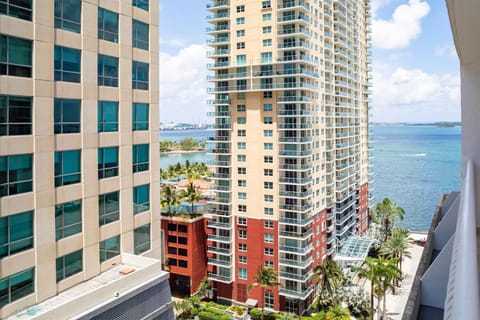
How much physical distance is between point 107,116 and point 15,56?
2.48 meters

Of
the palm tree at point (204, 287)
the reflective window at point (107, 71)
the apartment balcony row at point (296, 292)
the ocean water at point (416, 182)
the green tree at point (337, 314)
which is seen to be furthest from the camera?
the ocean water at point (416, 182)

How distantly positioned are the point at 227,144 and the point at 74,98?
837 inches

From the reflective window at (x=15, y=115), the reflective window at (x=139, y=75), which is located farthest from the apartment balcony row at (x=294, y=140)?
the reflective window at (x=15, y=115)

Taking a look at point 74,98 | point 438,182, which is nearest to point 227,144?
point 74,98

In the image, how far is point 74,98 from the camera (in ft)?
27.1

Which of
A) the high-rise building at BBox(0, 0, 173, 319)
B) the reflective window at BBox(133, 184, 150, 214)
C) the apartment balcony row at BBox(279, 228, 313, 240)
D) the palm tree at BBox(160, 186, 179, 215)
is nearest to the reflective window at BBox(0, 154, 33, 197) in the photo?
the high-rise building at BBox(0, 0, 173, 319)

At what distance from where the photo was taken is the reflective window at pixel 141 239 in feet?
33.0

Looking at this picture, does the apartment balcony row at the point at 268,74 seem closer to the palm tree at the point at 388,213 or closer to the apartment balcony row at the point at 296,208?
the apartment balcony row at the point at 296,208

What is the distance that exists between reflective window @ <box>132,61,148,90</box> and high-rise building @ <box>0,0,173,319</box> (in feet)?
0.09

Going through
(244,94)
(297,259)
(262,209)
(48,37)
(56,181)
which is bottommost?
(297,259)

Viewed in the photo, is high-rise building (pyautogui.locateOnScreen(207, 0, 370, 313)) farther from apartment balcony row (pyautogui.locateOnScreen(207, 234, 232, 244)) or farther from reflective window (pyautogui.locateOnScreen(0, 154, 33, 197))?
reflective window (pyautogui.locateOnScreen(0, 154, 33, 197))

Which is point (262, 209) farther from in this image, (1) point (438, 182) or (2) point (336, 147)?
(1) point (438, 182)

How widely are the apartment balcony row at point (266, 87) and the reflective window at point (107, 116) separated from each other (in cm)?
1897

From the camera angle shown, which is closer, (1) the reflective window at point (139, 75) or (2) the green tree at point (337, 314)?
(1) the reflective window at point (139, 75)
